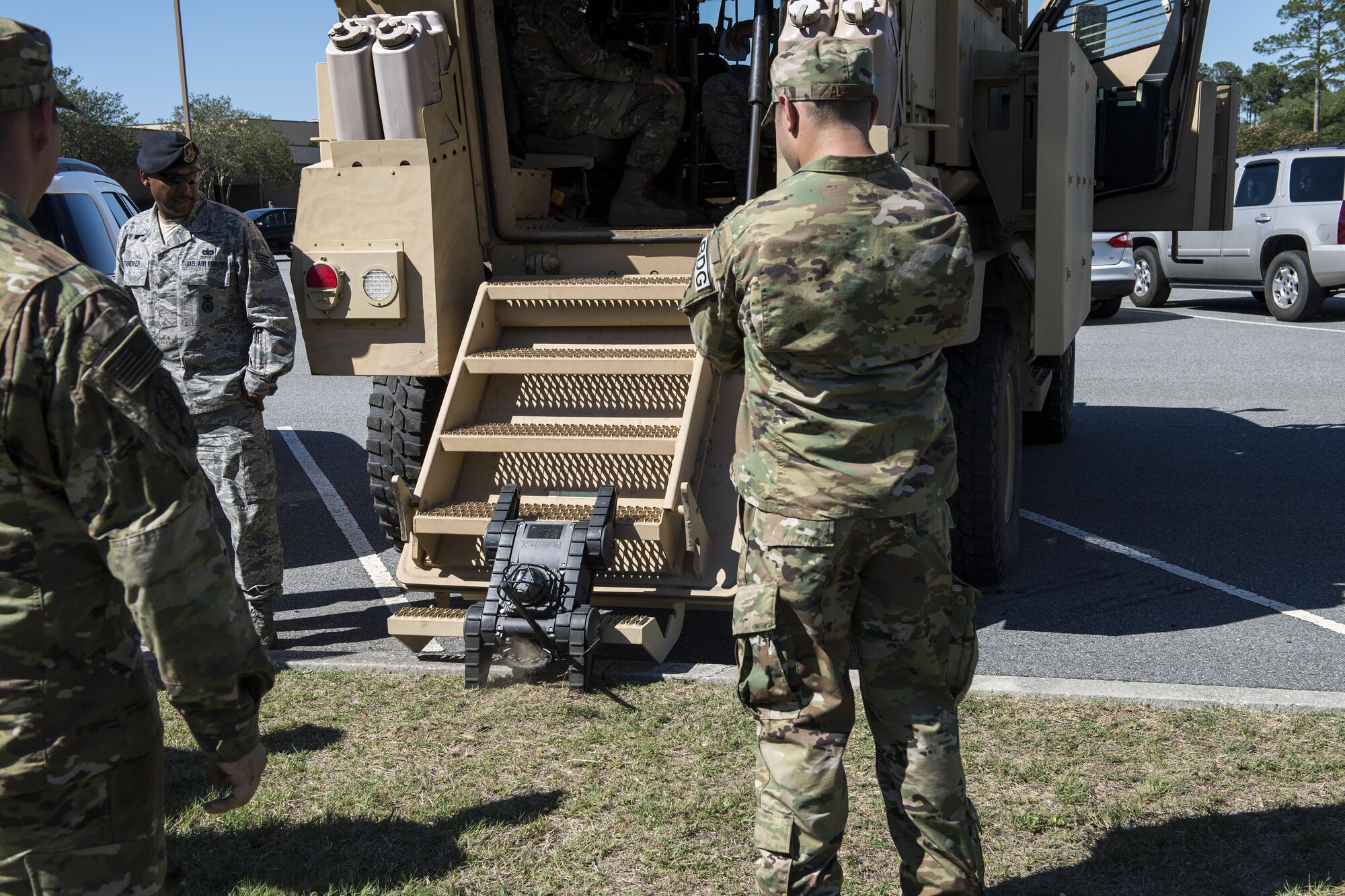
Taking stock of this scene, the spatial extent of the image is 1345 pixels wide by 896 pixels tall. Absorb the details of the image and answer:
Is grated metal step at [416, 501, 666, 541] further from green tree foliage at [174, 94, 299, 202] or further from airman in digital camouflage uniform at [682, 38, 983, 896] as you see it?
green tree foliage at [174, 94, 299, 202]

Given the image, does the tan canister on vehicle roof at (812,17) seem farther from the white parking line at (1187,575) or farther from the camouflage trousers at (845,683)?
the white parking line at (1187,575)

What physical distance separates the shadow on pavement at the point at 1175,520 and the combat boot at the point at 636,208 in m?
2.22

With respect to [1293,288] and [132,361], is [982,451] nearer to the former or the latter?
[132,361]

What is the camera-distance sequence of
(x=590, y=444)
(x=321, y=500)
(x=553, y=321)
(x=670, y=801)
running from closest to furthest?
(x=670, y=801), (x=590, y=444), (x=553, y=321), (x=321, y=500)

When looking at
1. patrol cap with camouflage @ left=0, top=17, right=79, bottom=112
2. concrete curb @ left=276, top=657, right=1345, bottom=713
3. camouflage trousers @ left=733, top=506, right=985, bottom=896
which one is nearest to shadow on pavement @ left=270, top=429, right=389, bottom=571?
concrete curb @ left=276, top=657, right=1345, bottom=713

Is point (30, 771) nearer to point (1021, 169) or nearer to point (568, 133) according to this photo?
point (568, 133)

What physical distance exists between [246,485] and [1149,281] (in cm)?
1462

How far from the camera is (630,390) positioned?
15.4 feet

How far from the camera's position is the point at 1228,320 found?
15.1m

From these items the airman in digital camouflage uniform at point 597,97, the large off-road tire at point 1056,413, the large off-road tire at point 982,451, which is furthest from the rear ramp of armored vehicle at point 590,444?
the large off-road tire at point 1056,413

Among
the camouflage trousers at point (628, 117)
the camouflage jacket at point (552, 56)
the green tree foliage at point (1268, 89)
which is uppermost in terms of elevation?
the green tree foliage at point (1268, 89)

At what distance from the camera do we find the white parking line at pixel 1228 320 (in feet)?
45.1

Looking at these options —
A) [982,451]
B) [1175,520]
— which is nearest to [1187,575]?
[1175,520]

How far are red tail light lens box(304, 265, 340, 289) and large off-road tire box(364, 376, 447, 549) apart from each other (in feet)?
1.88
